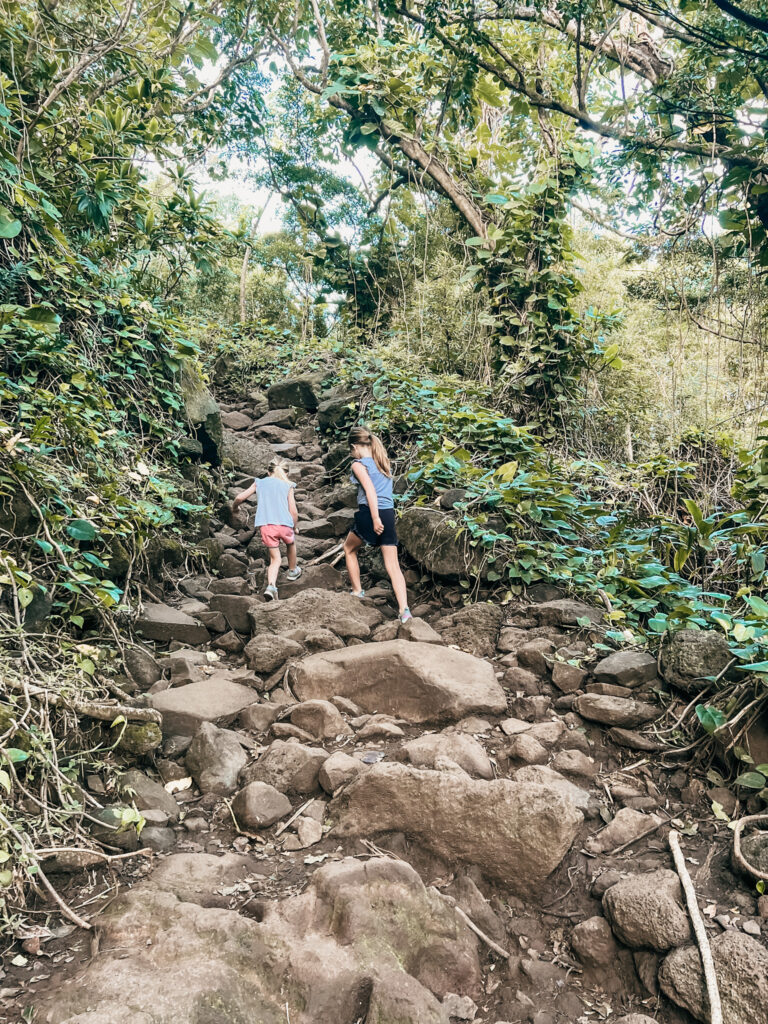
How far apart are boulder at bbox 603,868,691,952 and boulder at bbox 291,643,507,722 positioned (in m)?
1.25

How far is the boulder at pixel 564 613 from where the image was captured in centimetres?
410

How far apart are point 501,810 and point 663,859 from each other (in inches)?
24.3

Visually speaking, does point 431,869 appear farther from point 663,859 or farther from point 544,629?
point 544,629

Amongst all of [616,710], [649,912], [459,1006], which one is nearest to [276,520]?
[616,710]

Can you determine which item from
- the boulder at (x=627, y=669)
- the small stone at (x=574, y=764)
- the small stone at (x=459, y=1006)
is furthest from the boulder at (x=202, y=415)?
the small stone at (x=459, y=1006)

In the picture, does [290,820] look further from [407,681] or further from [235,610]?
[235,610]

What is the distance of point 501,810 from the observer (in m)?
2.46

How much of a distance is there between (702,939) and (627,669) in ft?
4.93

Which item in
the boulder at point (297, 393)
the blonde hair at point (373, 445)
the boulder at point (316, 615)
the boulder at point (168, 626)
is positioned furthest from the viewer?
the boulder at point (297, 393)

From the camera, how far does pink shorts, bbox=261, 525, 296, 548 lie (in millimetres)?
5609

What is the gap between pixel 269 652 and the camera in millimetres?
4008

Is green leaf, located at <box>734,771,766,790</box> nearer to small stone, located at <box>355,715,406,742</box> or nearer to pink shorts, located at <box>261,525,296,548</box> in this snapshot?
small stone, located at <box>355,715,406,742</box>

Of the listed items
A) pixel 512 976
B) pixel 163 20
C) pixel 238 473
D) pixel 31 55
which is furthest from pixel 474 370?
pixel 512 976

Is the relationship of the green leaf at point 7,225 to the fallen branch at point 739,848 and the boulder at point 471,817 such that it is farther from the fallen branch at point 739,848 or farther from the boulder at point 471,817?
the fallen branch at point 739,848
